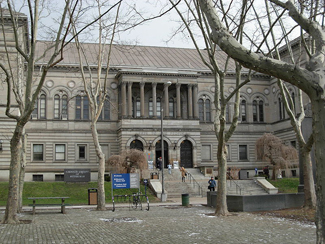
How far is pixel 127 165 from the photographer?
132ft

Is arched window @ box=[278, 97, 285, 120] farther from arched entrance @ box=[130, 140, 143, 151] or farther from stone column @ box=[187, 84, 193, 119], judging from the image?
arched entrance @ box=[130, 140, 143, 151]

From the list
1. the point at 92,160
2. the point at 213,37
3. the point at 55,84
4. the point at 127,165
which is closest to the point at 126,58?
the point at 55,84

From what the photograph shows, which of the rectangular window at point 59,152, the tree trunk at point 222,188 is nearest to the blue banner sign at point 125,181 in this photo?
the tree trunk at point 222,188

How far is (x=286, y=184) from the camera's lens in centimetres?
Result: 3925

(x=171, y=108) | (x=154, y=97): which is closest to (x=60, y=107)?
(x=154, y=97)

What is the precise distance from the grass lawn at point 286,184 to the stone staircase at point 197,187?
6.50ft

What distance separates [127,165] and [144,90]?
42.0ft

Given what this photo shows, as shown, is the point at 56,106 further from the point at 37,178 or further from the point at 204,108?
the point at 204,108

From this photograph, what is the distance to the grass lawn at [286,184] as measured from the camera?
3741 cm

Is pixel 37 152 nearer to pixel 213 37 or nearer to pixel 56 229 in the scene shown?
pixel 56 229

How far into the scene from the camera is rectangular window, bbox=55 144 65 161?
4728cm

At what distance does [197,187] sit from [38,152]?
1965 centimetres

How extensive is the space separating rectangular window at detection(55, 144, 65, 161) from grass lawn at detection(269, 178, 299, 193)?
23703mm

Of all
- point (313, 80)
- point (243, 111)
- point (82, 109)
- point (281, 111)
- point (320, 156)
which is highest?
point (243, 111)
